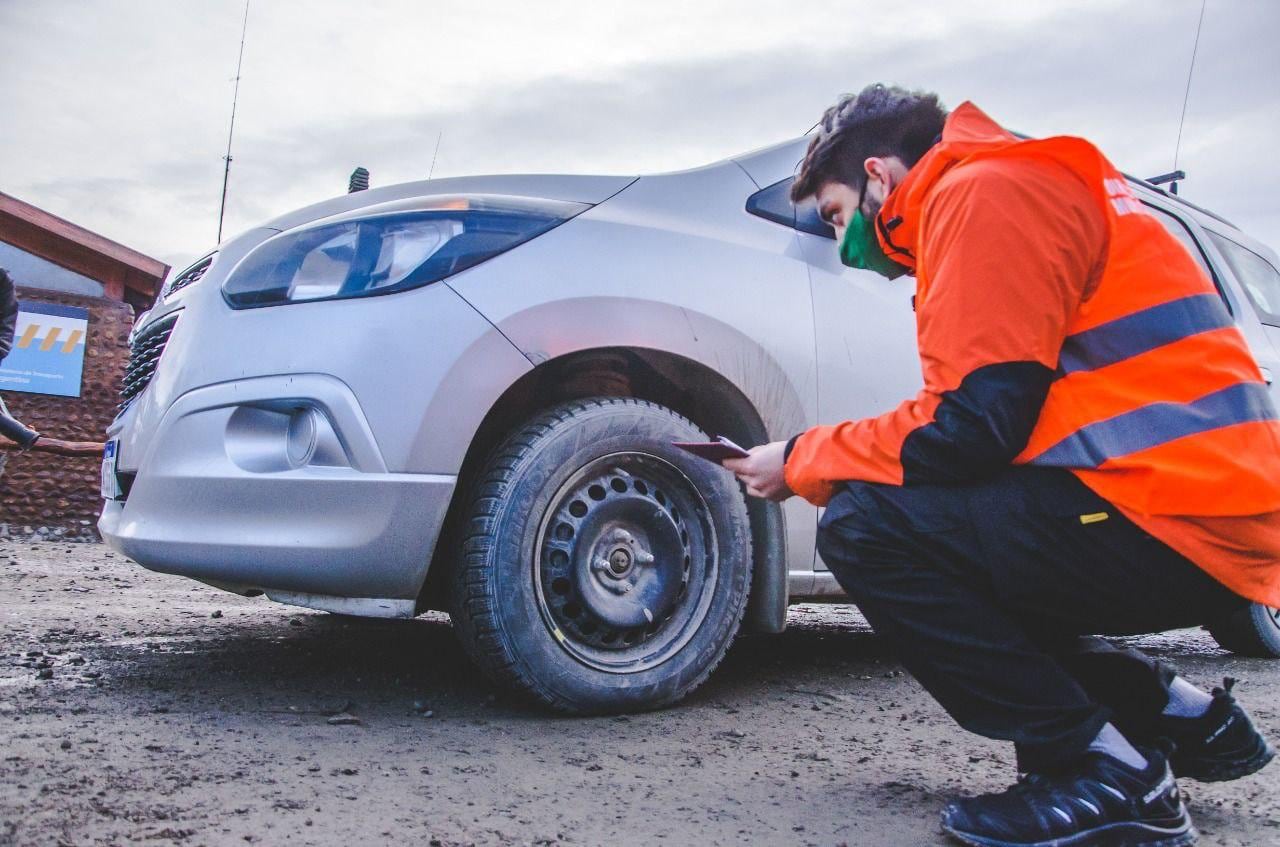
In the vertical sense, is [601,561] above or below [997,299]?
below

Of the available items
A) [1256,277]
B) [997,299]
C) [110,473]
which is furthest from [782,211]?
[1256,277]

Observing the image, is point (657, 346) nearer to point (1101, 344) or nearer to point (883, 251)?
point (883, 251)

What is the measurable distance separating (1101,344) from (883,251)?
52 centimetres

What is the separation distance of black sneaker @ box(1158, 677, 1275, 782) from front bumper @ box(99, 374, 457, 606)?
160cm

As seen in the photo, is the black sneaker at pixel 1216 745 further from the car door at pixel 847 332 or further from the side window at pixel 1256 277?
the side window at pixel 1256 277

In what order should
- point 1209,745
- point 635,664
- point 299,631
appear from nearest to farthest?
point 1209,745, point 635,664, point 299,631

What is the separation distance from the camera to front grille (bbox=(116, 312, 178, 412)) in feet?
9.04

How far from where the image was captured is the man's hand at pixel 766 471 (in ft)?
6.41

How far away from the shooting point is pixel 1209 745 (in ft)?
6.38

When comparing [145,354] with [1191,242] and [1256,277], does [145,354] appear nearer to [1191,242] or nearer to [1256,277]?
[1191,242]

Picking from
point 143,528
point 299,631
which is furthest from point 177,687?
point 299,631

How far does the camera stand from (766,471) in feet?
6.46

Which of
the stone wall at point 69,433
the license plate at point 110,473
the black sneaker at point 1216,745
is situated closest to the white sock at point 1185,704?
the black sneaker at point 1216,745

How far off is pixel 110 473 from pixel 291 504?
2.98 feet
